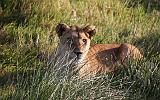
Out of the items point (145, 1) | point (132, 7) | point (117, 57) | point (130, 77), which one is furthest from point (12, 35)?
point (145, 1)

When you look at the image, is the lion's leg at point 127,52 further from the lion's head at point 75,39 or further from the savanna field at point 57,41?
the lion's head at point 75,39

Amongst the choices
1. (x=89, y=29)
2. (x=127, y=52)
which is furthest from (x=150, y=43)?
(x=89, y=29)

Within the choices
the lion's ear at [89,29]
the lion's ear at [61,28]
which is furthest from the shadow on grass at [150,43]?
the lion's ear at [61,28]

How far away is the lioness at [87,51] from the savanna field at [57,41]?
29 centimetres

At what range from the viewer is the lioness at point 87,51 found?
7.19m

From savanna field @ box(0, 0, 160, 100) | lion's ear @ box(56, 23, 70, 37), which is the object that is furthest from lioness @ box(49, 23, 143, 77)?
savanna field @ box(0, 0, 160, 100)

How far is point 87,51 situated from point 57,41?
96cm

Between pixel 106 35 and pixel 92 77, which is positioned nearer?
pixel 92 77

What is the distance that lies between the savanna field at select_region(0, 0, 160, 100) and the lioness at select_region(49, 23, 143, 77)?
29 cm

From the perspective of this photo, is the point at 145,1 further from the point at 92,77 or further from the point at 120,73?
the point at 92,77

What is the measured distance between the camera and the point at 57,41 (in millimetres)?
8406

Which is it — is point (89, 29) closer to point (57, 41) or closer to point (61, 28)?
point (61, 28)

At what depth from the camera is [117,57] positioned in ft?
27.9

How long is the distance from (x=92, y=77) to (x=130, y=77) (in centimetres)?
81
